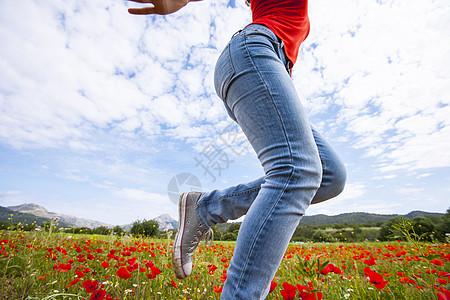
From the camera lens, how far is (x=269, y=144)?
94 centimetres

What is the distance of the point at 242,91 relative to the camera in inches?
38.5

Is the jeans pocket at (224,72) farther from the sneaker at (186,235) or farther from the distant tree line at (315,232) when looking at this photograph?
the distant tree line at (315,232)

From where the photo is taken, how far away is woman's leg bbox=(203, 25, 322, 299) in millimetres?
815

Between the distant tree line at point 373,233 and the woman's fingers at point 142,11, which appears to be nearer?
the woman's fingers at point 142,11

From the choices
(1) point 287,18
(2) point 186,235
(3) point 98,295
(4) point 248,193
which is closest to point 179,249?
(2) point 186,235

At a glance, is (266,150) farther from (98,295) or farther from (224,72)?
(98,295)

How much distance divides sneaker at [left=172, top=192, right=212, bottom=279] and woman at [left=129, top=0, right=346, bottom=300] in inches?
11.3

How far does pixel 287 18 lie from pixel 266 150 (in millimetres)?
785

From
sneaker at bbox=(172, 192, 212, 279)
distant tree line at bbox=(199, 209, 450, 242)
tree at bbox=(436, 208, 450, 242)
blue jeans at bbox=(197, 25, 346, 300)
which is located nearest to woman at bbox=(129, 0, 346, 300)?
blue jeans at bbox=(197, 25, 346, 300)

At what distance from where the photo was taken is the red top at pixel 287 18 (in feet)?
3.80

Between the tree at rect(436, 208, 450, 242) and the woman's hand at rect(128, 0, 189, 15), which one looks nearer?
the woman's hand at rect(128, 0, 189, 15)

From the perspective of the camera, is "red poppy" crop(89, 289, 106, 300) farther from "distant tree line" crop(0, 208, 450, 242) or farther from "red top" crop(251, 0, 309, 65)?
"distant tree line" crop(0, 208, 450, 242)

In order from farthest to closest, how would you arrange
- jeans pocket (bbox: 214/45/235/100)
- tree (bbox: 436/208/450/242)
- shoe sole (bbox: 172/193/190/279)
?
tree (bbox: 436/208/450/242) < shoe sole (bbox: 172/193/190/279) < jeans pocket (bbox: 214/45/235/100)

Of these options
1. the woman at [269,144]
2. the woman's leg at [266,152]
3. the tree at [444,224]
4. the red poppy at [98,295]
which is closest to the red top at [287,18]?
the woman at [269,144]
